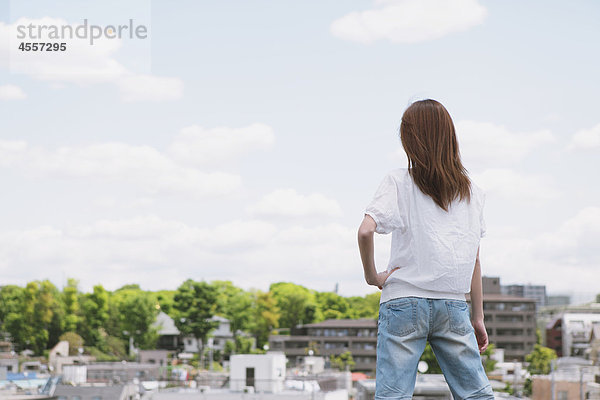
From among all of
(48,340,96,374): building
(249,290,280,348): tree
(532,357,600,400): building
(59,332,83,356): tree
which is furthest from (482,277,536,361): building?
(59,332,83,356): tree

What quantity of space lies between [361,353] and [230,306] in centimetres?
836

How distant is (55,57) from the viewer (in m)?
23.0

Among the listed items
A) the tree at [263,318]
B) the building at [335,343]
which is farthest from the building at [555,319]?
the tree at [263,318]

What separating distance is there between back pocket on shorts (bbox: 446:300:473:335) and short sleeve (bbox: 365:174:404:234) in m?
0.18

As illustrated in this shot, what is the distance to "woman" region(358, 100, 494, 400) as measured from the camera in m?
1.46

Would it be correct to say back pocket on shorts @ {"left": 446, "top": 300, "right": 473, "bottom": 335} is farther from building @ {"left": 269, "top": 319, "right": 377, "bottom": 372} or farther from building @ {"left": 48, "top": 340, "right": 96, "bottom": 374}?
building @ {"left": 269, "top": 319, "right": 377, "bottom": 372}

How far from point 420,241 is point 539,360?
36745mm

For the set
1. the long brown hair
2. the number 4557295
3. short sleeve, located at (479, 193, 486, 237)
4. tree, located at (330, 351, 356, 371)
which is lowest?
tree, located at (330, 351, 356, 371)

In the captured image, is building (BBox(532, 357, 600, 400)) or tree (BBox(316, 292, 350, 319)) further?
tree (BBox(316, 292, 350, 319))

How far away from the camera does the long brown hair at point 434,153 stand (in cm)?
151

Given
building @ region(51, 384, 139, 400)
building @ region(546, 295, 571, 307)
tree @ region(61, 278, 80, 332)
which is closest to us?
building @ region(51, 384, 139, 400)

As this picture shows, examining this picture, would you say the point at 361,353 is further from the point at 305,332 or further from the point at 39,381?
the point at 39,381

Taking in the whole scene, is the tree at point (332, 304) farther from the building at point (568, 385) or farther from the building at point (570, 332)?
the building at point (568, 385)

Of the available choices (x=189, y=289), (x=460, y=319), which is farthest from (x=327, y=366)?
(x=460, y=319)
